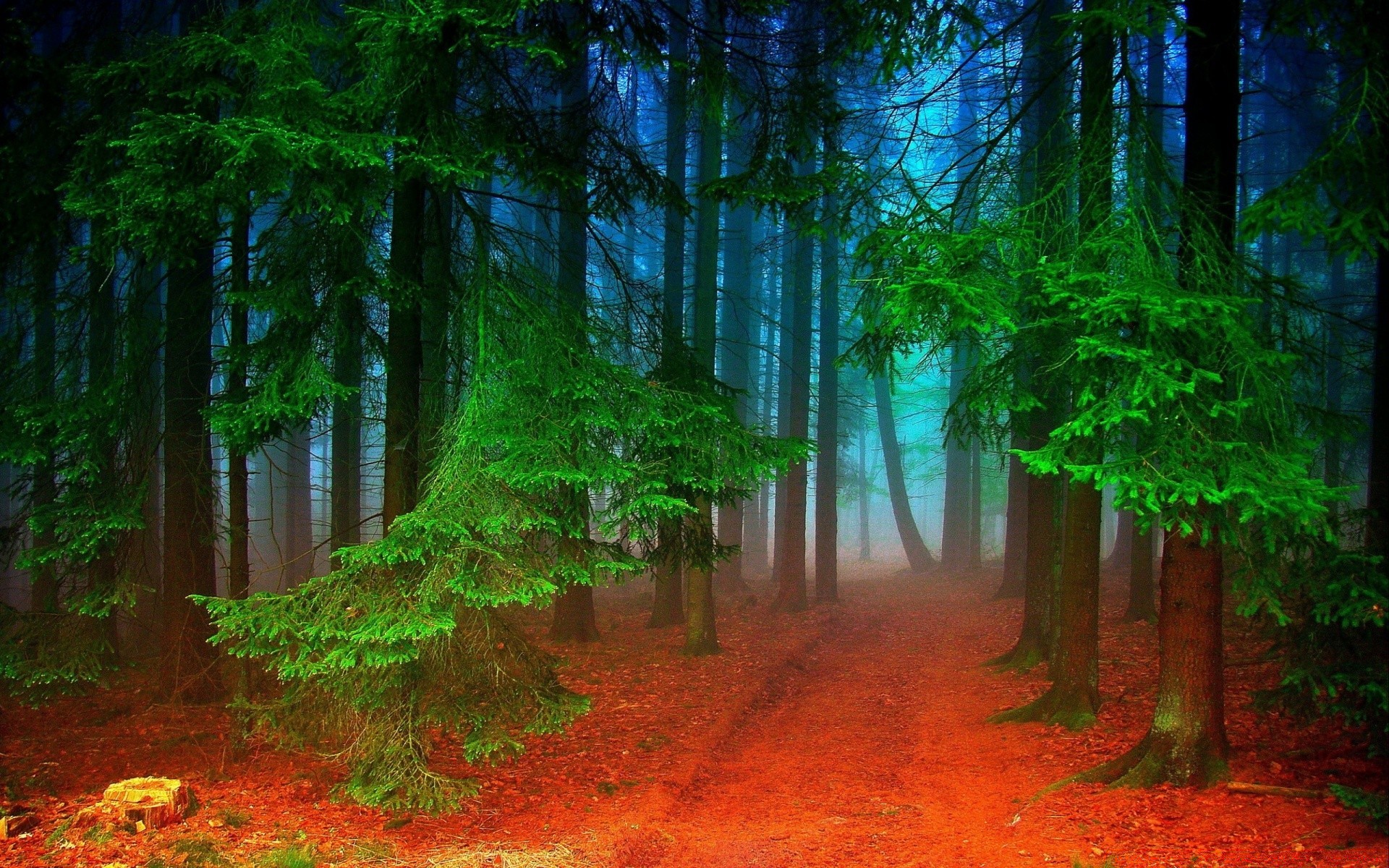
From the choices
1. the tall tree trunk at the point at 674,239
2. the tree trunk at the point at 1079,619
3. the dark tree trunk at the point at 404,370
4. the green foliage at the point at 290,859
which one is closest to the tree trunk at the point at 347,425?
the dark tree trunk at the point at 404,370

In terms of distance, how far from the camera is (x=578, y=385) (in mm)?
6898

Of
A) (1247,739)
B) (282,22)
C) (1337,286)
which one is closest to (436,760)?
(282,22)


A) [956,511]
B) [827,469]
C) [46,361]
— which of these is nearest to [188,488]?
[46,361]

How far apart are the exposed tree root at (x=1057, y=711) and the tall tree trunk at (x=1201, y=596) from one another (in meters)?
2.12

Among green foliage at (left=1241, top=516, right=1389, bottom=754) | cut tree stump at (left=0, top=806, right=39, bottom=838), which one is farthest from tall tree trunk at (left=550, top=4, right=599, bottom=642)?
green foliage at (left=1241, top=516, right=1389, bottom=754)

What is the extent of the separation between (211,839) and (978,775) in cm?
707

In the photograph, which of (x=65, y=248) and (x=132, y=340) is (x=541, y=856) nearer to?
(x=132, y=340)

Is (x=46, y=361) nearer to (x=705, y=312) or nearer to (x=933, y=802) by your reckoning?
(x=705, y=312)

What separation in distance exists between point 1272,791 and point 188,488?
10985 millimetres

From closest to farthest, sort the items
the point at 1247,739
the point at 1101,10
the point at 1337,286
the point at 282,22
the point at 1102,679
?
the point at 1101,10 → the point at 282,22 → the point at 1247,739 → the point at 1102,679 → the point at 1337,286

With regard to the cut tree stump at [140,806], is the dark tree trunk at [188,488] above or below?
above

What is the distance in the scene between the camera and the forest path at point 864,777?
706cm

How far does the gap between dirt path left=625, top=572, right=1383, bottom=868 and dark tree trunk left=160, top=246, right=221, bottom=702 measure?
5962 millimetres

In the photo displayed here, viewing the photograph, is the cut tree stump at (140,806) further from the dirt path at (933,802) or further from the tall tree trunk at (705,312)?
the tall tree trunk at (705,312)
